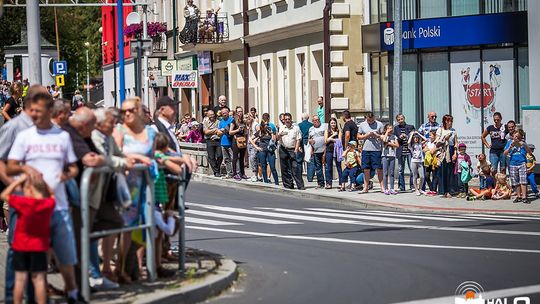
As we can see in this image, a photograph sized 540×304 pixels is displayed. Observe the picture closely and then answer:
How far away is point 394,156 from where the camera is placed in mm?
27875

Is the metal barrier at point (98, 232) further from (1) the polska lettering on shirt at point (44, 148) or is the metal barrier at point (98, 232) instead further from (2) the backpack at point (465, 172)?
(2) the backpack at point (465, 172)

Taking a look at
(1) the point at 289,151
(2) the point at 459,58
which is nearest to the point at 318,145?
(1) the point at 289,151

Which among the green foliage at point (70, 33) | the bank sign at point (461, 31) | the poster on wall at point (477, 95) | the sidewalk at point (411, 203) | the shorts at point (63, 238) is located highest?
the green foliage at point (70, 33)

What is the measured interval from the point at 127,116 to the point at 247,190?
1868 centimetres

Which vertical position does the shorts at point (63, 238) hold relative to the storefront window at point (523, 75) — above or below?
below

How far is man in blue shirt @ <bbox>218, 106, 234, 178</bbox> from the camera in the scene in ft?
108

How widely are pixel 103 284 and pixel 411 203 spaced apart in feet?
48.5

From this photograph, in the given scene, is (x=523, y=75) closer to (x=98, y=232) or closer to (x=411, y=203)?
(x=411, y=203)

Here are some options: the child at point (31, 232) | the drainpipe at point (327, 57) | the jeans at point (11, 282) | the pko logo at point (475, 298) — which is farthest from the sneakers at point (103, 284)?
the drainpipe at point (327, 57)

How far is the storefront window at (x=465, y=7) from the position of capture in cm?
3195

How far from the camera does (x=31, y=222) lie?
33.2ft

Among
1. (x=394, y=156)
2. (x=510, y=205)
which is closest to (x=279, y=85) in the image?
(x=394, y=156)

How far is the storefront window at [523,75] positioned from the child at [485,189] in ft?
16.2

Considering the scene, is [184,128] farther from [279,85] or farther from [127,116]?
[127,116]
